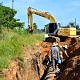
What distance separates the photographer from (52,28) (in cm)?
3638

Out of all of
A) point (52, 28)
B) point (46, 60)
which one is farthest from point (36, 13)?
point (46, 60)

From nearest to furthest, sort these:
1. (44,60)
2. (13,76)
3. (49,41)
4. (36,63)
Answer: (13,76) → (36,63) → (44,60) → (49,41)

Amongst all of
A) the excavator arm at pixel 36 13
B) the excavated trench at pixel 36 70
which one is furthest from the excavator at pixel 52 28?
the excavated trench at pixel 36 70

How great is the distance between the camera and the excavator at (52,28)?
36.3 metres

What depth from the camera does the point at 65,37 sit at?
37.6 metres

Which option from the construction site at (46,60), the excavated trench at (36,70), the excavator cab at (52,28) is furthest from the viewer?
the excavator cab at (52,28)

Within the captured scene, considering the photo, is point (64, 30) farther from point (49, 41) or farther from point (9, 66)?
point (9, 66)

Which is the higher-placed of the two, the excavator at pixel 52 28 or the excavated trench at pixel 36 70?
the excavator at pixel 52 28

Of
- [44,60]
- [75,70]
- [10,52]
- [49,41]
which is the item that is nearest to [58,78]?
[75,70]

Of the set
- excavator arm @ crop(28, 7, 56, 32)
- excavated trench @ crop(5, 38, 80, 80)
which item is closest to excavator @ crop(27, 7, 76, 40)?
excavator arm @ crop(28, 7, 56, 32)

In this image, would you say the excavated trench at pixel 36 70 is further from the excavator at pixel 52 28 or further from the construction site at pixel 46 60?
the excavator at pixel 52 28

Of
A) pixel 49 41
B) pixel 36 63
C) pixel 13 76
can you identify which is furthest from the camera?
pixel 49 41

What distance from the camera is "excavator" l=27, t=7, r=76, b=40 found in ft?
119

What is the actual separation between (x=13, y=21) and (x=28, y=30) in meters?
18.1
